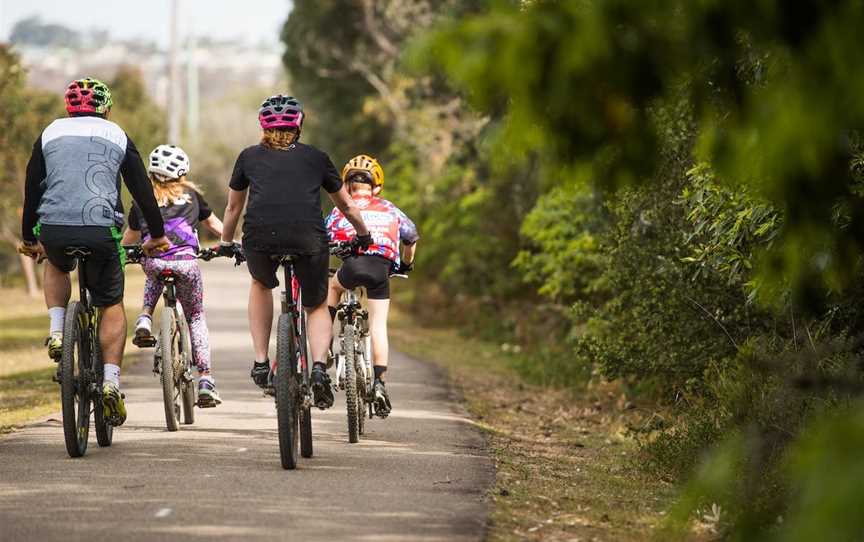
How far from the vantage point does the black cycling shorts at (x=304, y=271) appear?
8.91 metres

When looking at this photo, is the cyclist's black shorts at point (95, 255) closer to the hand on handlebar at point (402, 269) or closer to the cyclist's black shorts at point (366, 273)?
the cyclist's black shorts at point (366, 273)

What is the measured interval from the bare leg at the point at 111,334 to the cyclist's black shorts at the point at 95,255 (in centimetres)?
5

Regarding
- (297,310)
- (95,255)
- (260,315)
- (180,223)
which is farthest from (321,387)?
(180,223)

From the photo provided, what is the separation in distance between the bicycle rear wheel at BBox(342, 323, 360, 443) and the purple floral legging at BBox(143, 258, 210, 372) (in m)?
1.11

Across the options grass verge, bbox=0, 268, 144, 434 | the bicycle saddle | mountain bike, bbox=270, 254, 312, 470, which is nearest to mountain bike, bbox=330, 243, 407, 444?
mountain bike, bbox=270, 254, 312, 470

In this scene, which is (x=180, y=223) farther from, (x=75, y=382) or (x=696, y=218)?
(x=696, y=218)

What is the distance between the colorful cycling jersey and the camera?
33.7ft

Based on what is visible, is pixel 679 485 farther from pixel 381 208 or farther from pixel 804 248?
→ pixel 804 248

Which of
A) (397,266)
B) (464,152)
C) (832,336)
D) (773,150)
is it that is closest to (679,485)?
(832,336)

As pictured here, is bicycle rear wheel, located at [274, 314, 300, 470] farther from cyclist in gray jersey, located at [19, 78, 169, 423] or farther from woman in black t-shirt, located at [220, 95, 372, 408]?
cyclist in gray jersey, located at [19, 78, 169, 423]

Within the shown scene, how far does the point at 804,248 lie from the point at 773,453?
341 centimetres

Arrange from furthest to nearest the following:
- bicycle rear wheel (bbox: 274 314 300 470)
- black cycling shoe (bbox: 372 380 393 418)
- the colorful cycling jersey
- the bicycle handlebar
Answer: the colorful cycling jersey, black cycling shoe (bbox: 372 380 393 418), the bicycle handlebar, bicycle rear wheel (bbox: 274 314 300 470)

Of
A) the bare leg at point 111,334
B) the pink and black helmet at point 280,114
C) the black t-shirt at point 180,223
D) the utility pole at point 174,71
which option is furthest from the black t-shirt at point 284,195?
the utility pole at point 174,71

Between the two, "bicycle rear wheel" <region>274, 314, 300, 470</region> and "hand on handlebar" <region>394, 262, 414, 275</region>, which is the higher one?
"hand on handlebar" <region>394, 262, 414, 275</region>
